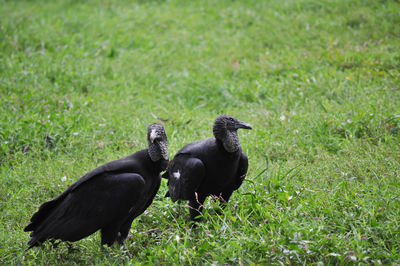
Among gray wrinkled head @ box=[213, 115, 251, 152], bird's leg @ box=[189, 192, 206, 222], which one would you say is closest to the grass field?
bird's leg @ box=[189, 192, 206, 222]

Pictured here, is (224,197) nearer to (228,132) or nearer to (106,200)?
(228,132)

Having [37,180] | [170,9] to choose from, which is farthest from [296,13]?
[37,180]

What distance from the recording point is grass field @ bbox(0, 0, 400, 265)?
10.1ft

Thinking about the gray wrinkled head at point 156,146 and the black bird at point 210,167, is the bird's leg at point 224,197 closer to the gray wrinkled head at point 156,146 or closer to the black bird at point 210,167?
the black bird at point 210,167

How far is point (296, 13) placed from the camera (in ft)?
27.6

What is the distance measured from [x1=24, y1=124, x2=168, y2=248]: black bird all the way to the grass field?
266 millimetres

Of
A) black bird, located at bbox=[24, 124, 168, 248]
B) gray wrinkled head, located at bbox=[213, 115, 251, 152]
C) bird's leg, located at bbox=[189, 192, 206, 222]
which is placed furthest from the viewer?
bird's leg, located at bbox=[189, 192, 206, 222]

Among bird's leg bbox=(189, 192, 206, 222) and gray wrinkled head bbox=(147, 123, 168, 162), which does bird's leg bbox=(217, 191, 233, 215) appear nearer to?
bird's leg bbox=(189, 192, 206, 222)

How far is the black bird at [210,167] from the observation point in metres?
3.28

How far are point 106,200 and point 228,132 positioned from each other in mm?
1121

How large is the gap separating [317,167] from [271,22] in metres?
4.92

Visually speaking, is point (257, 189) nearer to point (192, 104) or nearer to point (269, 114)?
point (269, 114)

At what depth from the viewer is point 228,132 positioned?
10.8 feet

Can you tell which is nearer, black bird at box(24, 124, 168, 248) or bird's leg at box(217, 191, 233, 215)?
black bird at box(24, 124, 168, 248)
